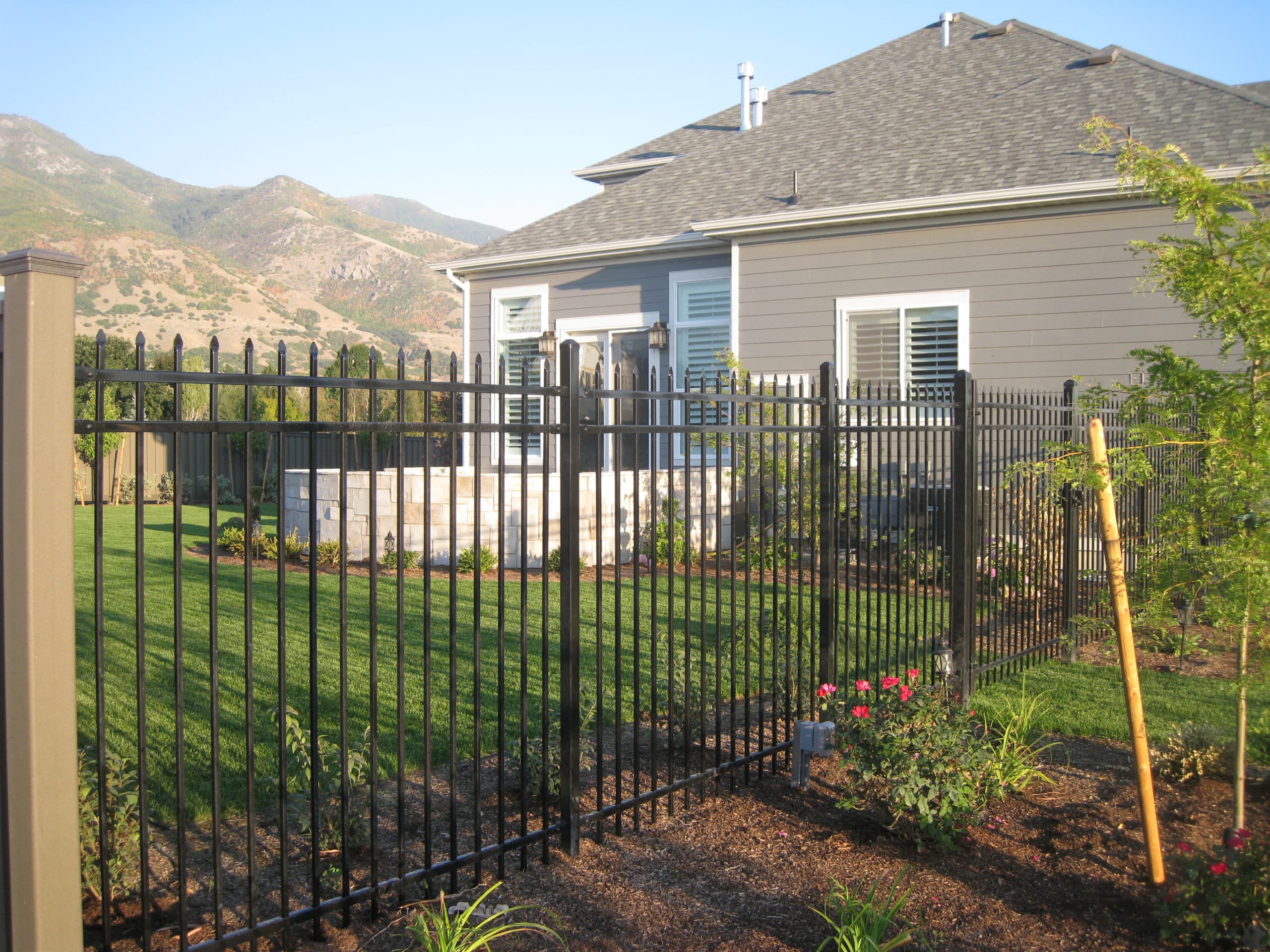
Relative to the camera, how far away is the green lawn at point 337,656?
533 centimetres

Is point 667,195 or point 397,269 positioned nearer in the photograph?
point 667,195

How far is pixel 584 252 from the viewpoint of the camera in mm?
14891

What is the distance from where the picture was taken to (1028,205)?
1126 cm

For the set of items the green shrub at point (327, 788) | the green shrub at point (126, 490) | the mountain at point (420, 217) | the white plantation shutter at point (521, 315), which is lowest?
the green shrub at point (327, 788)

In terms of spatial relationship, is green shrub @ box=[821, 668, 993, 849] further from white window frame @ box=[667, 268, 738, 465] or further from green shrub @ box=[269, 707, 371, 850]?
white window frame @ box=[667, 268, 738, 465]

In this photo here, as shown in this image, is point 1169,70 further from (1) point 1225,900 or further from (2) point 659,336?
(1) point 1225,900

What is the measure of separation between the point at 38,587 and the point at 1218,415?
392 centimetres

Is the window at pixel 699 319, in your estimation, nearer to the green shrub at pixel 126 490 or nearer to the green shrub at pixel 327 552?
the green shrub at pixel 327 552

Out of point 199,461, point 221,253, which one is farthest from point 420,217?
point 199,461

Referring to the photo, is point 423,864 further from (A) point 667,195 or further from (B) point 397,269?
(B) point 397,269

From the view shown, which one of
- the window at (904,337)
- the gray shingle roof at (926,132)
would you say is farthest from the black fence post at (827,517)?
the gray shingle roof at (926,132)

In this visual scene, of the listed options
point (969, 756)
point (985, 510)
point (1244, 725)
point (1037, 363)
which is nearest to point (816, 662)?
point (985, 510)

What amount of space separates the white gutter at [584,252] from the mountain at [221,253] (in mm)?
36110

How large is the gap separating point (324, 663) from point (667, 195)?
10248 mm
